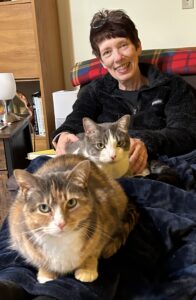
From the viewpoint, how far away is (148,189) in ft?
3.88

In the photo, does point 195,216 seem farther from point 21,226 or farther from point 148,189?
point 21,226

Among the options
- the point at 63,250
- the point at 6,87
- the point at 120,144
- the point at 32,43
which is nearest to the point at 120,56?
the point at 120,144

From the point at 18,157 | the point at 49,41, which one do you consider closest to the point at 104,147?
the point at 18,157

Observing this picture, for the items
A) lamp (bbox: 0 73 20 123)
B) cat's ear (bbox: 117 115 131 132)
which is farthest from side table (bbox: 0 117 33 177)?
cat's ear (bbox: 117 115 131 132)

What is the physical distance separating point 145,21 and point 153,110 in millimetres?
967

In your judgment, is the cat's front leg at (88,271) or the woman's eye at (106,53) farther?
the woman's eye at (106,53)

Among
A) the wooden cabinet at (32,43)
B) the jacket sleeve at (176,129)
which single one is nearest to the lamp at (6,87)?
the wooden cabinet at (32,43)

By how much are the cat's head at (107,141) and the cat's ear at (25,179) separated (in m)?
0.50

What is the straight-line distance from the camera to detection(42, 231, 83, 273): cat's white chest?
0.89m

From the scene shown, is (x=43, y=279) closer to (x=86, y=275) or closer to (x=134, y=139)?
(x=86, y=275)

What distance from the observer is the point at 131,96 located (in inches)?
72.3

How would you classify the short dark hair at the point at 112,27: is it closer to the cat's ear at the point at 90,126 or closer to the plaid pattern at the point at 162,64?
the plaid pattern at the point at 162,64

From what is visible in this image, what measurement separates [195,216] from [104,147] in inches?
17.4

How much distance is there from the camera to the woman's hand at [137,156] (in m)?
1.45
